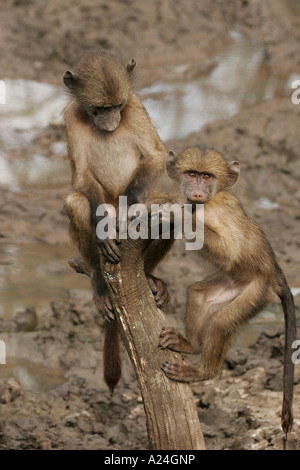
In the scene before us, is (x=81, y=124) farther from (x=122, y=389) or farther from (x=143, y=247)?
(x=122, y=389)

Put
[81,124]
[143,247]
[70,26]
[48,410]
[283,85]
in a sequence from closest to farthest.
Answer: [143,247]
[81,124]
[48,410]
[283,85]
[70,26]

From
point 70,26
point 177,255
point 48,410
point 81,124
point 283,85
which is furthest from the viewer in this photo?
point 70,26

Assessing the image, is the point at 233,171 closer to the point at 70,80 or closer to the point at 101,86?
the point at 101,86

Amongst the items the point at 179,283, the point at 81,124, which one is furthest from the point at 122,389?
the point at 81,124

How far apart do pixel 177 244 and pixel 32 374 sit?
2.73m

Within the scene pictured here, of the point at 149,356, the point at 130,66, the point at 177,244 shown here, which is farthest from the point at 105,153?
the point at 177,244

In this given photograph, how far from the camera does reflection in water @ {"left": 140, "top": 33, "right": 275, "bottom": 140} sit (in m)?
11.3

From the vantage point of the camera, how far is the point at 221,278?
5152 mm

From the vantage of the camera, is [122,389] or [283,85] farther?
[283,85]

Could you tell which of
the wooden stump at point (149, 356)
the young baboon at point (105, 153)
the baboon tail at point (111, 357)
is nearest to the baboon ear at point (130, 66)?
the young baboon at point (105, 153)

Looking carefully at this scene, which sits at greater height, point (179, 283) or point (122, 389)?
point (179, 283)

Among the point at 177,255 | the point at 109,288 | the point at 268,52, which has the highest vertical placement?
the point at 268,52

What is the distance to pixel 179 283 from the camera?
8.02 metres

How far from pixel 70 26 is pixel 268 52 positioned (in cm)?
334
